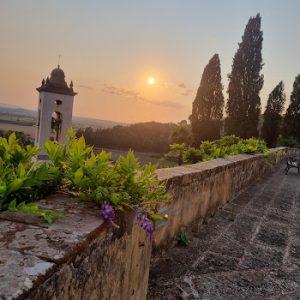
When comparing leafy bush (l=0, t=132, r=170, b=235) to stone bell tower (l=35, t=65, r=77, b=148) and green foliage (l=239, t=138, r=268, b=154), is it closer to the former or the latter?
green foliage (l=239, t=138, r=268, b=154)

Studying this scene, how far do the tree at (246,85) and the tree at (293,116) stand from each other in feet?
12.7

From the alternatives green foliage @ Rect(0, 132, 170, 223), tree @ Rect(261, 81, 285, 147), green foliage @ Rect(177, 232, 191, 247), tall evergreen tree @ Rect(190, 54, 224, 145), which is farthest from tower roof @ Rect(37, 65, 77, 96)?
green foliage @ Rect(0, 132, 170, 223)

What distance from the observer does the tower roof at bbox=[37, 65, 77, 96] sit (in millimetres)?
27348

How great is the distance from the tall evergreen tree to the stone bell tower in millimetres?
13782

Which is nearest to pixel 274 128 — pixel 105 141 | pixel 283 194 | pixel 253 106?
pixel 253 106

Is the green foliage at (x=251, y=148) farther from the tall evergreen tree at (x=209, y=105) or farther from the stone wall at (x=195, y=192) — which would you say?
the tall evergreen tree at (x=209, y=105)

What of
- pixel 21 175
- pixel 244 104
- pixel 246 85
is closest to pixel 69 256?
pixel 21 175

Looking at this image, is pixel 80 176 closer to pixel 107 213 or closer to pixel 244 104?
pixel 107 213

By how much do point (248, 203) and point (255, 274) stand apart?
300cm

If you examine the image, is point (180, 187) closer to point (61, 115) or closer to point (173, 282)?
point (173, 282)

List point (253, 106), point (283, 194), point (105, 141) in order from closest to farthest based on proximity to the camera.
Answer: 1. point (283, 194)
2. point (253, 106)
3. point (105, 141)

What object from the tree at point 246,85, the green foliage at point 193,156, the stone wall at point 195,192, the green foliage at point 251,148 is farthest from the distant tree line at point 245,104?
the stone wall at point 195,192

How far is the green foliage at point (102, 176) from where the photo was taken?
195 cm

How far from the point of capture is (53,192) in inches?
82.1
